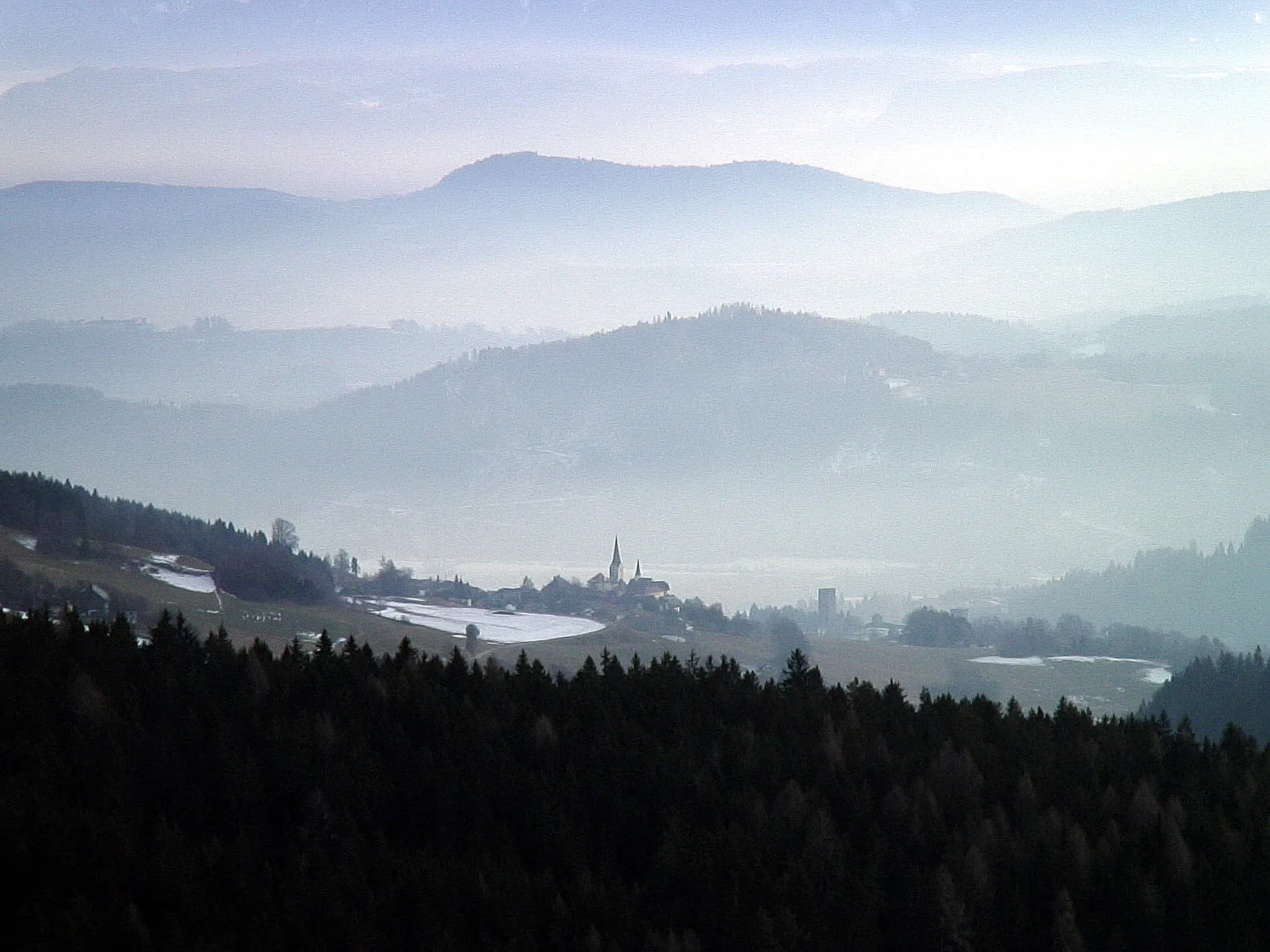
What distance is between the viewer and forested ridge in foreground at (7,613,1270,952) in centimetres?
2825

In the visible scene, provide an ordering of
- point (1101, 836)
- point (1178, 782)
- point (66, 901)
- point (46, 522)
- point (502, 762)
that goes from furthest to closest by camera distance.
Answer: point (46, 522) < point (1178, 782) < point (502, 762) < point (1101, 836) < point (66, 901)

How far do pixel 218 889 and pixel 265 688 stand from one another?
1354 cm

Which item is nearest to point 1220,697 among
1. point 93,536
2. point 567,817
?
point 567,817

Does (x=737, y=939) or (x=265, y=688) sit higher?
(x=265, y=688)

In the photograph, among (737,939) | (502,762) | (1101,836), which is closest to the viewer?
(737,939)

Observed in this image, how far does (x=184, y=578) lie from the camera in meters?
182

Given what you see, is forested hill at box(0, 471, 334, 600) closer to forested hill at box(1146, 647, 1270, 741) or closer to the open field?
the open field

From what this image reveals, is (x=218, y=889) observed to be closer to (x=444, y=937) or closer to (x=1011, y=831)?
(x=444, y=937)

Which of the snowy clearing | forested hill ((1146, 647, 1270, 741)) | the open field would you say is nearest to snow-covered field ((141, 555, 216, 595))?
the snowy clearing

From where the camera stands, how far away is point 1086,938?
3042cm

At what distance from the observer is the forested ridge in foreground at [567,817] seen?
2825cm

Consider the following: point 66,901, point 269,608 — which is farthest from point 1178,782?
point 269,608

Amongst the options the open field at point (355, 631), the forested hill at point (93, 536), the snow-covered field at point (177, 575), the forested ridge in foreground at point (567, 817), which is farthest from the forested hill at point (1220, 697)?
the snow-covered field at point (177, 575)

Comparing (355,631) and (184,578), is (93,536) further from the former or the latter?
(355,631)
